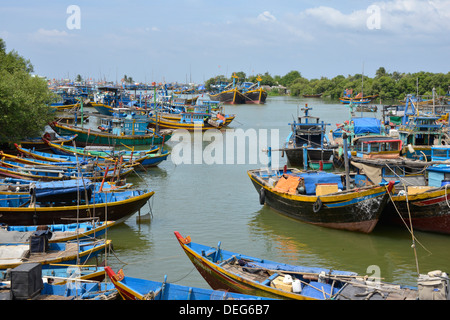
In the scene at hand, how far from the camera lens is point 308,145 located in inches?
1195

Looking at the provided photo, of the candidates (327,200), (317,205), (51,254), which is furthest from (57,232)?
(327,200)

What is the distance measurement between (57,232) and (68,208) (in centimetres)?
211

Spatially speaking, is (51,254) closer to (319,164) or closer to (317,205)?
(317,205)

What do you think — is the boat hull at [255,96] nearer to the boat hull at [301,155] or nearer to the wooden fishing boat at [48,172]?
the boat hull at [301,155]

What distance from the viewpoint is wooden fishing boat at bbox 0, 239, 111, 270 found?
40.7 ft

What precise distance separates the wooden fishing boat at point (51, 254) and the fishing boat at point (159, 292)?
2.46 m

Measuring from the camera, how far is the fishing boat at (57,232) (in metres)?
13.9

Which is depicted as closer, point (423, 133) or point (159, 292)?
point (159, 292)

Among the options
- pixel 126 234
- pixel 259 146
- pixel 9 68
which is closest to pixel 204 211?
pixel 126 234

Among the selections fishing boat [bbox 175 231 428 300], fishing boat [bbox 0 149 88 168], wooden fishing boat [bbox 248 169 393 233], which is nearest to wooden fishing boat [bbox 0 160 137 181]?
fishing boat [bbox 0 149 88 168]

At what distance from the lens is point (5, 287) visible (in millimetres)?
10258

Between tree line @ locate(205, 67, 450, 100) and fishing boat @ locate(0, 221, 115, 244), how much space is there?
238 feet

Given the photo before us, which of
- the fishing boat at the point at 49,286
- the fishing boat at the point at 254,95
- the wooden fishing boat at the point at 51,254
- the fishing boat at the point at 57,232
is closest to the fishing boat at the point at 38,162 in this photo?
the fishing boat at the point at 57,232

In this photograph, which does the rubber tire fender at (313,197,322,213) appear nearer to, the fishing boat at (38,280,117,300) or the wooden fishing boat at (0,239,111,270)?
the wooden fishing boat at (0,239,111,270)
